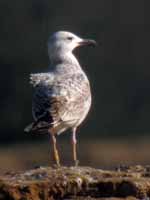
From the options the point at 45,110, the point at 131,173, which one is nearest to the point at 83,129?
the point at 45,110

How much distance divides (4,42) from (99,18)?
7.61 ft

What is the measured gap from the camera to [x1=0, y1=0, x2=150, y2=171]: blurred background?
91.3 feet

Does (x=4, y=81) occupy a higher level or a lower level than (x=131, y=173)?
lower

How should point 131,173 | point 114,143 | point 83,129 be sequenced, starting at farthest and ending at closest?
1. point 83,129
2. point 114,143
3. point 131,173

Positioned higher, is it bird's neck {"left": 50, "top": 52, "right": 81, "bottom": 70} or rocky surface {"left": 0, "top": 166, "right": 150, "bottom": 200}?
bird's neck {"left": 50, "top": 52, "right": 81, "bottom": 70}

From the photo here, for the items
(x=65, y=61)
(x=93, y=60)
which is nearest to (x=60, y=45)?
(x=65, y=61)

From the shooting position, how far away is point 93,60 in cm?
2981

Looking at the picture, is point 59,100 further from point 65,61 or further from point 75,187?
point 75,187

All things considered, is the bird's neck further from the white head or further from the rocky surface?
the rocky surface

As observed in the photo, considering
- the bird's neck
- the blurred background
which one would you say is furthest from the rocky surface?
the blurred background

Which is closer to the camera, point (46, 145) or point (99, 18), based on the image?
point (46, 145)

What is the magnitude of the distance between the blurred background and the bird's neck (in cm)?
1271

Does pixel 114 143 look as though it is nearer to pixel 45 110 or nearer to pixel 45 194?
pixel 45 110

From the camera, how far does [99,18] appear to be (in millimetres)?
30562
